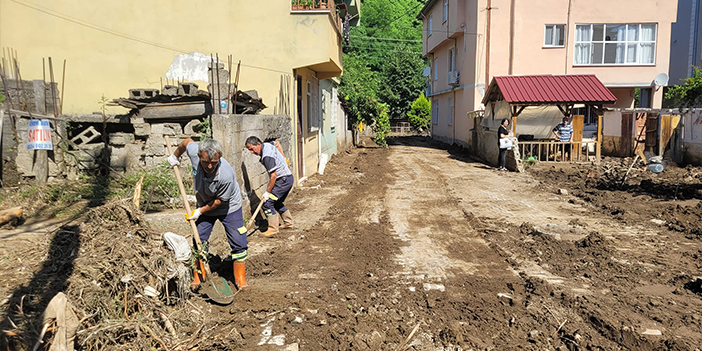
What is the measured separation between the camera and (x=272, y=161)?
7.50 meters

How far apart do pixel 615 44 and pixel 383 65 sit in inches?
987

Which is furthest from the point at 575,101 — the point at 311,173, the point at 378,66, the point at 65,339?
the point at 378,66

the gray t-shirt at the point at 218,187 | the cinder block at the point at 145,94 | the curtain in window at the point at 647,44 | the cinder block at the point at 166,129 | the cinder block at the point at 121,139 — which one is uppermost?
the curtain in window at the point at 647,44

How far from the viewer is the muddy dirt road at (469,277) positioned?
13.6ft

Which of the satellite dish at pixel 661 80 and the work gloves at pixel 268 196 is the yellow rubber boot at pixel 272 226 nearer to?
the work gloves at pixel 268 196

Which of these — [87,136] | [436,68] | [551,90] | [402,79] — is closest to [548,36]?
[551,90]

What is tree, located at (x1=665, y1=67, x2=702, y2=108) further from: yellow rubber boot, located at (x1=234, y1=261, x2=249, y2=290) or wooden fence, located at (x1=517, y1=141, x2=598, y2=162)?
yellow rubber boot, located at (x1=234, y1=261, x2=249, y2=290)

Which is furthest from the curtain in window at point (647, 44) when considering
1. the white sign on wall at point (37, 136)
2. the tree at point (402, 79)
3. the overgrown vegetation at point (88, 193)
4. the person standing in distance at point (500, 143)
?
the white sign on wall at point (37, 136)

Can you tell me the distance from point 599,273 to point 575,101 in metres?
12.2

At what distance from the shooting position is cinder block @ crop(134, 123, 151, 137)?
338 inches

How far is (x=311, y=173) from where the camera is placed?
1405cm

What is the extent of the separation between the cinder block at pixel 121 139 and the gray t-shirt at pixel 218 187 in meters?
4.00

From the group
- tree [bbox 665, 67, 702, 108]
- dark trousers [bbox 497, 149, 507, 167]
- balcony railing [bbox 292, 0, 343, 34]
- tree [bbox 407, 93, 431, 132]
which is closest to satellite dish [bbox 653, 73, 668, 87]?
tree [bbox 665, 67, 702, 108]

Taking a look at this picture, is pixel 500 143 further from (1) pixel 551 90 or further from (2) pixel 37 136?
(2) pixel 37 136
